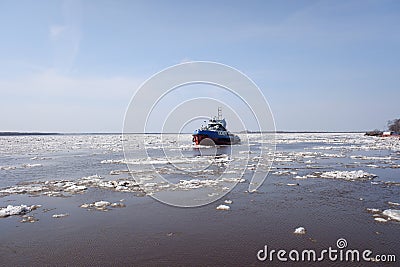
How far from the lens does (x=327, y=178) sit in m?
14.4

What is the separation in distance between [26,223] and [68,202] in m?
2.20

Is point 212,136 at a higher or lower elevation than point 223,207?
higher

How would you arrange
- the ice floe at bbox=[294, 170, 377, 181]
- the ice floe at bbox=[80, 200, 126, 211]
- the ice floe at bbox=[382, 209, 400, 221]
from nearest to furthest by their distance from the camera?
the ice floe at bbox=[382, 209, 400, 221], the ice floe at bbox=[80, 200, 126, 211], the ice floe at bbox=[294, 170, 377, 181]

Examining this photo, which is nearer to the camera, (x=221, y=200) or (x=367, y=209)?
(x=367, y=209)

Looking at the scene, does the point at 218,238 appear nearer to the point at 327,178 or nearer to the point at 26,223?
the point at 26,223

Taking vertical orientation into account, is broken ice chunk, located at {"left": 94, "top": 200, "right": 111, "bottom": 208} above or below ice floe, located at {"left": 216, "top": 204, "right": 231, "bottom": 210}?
above

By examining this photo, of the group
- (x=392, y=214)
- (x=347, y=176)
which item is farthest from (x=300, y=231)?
(x=347, y=176)

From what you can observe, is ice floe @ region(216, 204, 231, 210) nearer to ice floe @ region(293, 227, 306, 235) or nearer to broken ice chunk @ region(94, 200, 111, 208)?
ice floe @ region(293, 227, 306, 235)

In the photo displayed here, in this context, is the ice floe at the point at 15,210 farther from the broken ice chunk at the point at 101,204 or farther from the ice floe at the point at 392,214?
the ice floe at the point at 392,214

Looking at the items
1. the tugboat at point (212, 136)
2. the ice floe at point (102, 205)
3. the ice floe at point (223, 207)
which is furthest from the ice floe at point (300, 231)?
the tugboat at point (212, 136)

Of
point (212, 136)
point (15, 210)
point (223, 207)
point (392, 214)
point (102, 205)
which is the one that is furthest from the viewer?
point (212, 136)

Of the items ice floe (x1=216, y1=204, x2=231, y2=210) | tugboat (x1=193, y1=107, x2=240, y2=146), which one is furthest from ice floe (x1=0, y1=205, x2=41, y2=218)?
tugboat (x1=193, y1=107, x2=240, y2=146)

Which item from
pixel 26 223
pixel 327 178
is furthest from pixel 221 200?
pixel 327 178

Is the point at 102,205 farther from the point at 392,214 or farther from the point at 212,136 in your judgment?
the point at 212,136
